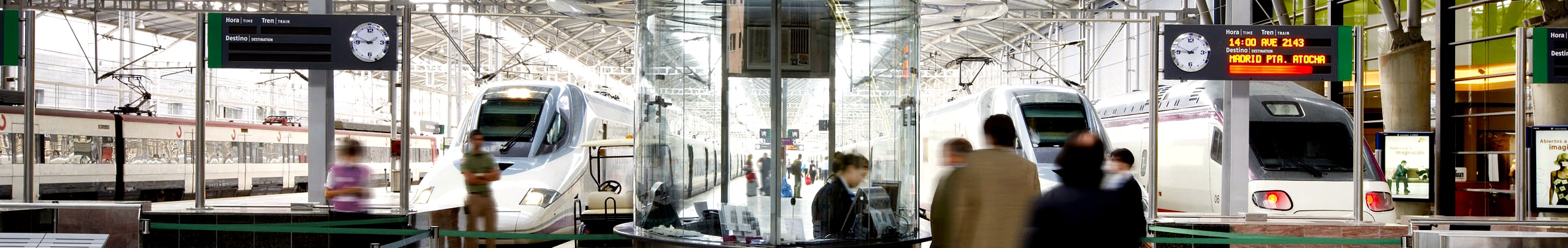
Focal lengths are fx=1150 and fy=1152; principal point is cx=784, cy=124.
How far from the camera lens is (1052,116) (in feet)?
45.7

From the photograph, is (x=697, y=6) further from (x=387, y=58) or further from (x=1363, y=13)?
(x=1363, y=13)

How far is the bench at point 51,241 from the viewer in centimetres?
686

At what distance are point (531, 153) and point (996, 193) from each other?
10.1 meters

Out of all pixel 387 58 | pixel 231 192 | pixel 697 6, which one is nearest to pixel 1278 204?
pixel 697 6

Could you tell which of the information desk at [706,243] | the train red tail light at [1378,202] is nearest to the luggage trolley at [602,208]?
the information desk at [706,243]

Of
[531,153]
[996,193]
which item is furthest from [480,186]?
[531,153]

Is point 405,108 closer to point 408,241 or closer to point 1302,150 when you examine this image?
point 408,241

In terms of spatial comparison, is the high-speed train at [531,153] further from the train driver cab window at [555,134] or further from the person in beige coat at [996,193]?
the person in beige coat at [996,193]

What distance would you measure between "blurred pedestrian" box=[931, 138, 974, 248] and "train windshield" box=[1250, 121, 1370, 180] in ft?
28.2

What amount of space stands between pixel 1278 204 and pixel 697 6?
8.36m

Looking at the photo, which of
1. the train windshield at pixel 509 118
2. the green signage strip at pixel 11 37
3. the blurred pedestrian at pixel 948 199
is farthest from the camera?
the train windshield at pixel 509 118

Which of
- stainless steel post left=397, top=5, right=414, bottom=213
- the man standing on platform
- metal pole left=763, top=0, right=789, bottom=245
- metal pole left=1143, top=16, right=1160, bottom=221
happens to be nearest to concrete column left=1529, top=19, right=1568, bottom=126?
metal pole left=1143, top=16, right=1160, bottom=221

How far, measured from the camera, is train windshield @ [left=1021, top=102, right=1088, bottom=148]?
45.3ft

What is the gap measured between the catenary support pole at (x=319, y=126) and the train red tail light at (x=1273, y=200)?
30.5 feet
